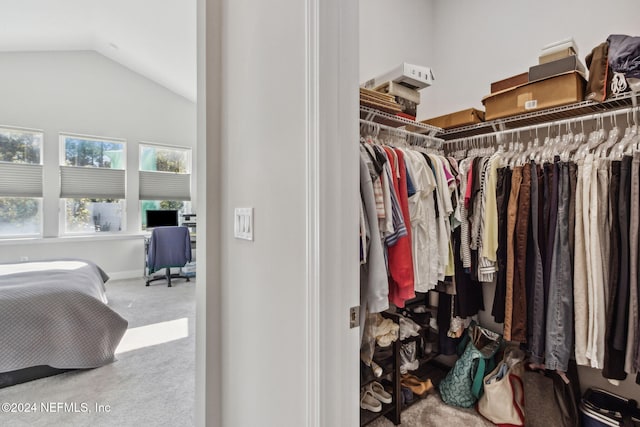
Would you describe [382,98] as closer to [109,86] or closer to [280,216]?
[280,216]

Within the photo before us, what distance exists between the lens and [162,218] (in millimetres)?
5207

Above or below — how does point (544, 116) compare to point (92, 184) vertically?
above

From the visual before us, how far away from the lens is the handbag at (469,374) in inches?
72.7

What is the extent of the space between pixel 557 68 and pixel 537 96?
15cm

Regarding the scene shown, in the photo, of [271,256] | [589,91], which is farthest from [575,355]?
[271,256]

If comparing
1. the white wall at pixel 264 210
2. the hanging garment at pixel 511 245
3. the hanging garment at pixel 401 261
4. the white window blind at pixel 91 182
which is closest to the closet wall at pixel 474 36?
the hanging garment at pixel 511 245

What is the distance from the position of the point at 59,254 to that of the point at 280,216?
5.15 meters

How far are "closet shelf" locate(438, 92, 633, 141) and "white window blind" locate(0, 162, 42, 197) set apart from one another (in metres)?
5.35

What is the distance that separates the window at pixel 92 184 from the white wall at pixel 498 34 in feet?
15.8

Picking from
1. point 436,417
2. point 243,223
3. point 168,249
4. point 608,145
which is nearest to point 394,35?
point 608,145

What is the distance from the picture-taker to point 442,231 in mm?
1679

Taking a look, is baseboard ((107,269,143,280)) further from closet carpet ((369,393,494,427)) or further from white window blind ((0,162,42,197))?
closet carpet ((369,393,494,427))

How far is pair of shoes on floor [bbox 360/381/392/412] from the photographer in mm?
1677

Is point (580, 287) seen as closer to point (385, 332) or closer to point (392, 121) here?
point (385, 332)
